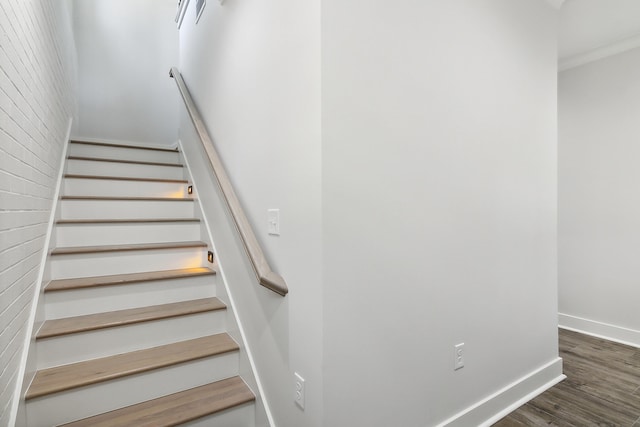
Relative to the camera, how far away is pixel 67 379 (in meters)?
1.56

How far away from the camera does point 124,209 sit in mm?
2623

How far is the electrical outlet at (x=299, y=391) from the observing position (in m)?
1.37

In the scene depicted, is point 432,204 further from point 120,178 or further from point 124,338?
point 120,178

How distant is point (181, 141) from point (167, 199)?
98 cm

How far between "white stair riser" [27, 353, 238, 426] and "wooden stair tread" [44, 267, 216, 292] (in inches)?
23.7

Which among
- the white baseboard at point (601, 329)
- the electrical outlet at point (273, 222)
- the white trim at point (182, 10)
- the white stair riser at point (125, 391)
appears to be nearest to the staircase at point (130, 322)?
the white stair riser at point (125, 391)

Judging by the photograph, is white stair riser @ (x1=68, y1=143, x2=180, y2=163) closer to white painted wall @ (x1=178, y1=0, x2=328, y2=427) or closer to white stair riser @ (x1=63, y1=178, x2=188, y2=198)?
white stair riser @ (x1=63, y1=178, x2=188, y2=198)

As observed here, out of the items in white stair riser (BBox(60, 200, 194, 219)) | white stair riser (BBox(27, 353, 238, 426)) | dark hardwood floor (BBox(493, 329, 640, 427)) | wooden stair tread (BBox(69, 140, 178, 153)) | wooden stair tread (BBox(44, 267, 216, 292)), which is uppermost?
wooden stair tread (BBox(69, 140, 178, 153))

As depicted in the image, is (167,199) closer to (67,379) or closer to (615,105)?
(67,379)

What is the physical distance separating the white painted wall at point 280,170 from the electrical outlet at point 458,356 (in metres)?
0.83

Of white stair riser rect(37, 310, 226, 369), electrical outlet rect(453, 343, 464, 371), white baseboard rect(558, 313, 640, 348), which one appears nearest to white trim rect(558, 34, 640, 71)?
white baseboard rect(558, 313, 640, 348)

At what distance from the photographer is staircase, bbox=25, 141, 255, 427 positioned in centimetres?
156

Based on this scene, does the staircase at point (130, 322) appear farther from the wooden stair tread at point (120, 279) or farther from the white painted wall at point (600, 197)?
the white painted wall at point (600, 197)

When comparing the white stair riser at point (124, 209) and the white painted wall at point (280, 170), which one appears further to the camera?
the white stair riser at point (124, 209)
